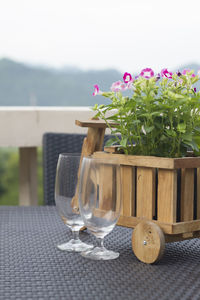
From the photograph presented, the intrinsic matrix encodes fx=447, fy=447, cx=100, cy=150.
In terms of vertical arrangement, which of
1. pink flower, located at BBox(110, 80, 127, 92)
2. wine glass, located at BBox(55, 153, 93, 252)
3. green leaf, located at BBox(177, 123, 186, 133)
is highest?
pink flower, located at BBox(110, 80, 127, 92)

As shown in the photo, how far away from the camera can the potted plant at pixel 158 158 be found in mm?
858

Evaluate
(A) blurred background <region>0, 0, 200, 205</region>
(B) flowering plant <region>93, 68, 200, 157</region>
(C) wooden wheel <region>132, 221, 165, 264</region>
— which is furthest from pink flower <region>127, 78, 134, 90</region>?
(A) blurred background <region>0, 0, 200, 205</region>

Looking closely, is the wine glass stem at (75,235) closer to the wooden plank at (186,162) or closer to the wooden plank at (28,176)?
the wooden plank at (186,162)

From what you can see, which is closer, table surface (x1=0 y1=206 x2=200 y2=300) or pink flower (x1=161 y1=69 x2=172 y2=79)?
table surface (x1=0 y1=206 x2=200 y2=300)

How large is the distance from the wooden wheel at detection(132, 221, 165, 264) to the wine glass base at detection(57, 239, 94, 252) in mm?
108

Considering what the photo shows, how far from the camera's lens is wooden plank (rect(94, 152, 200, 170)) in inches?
33.6

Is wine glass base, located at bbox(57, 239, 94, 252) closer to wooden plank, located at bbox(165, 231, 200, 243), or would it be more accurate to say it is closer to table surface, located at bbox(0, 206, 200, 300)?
table surface, located at bbox(0, 206, 200, 300)

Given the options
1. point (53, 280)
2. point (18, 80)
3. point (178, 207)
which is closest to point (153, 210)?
point (178, 207)

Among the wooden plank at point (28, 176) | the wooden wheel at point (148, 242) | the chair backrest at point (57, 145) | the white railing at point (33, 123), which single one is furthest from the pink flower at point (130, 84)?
the wooden plank at point (28, 176)

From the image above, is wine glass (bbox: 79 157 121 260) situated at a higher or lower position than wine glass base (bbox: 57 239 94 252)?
higher

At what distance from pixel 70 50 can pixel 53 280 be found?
54.3 feet

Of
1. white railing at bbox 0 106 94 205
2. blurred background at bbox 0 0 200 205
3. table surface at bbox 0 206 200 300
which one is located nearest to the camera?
table surface at bbox 0 206 200 300

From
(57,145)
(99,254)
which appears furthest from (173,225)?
(57,145)

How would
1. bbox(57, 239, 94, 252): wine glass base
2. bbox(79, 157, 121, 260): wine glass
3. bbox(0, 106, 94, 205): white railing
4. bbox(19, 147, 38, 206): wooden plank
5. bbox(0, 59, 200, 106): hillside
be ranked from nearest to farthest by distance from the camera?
bbox(79, 157, 121, 260): wine glass < bbox(57, 239, 94, 252): wine glass base < bbox(0, 106, 94, 205): white railing < bbox(19, 147, 38, 206): wooden plank < bbox(0, 59, 200, 106): hillside
